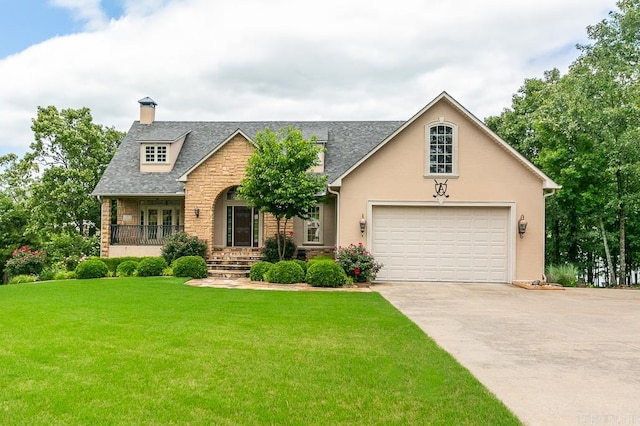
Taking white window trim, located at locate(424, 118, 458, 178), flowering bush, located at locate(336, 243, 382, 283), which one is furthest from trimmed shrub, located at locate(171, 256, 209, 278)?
white window trim, located at locate(424, 118, 458, 178)

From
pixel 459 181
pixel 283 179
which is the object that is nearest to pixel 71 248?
pixel 283 179

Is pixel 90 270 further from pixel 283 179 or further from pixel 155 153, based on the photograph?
pixel 283 179

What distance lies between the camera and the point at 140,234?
19.9m

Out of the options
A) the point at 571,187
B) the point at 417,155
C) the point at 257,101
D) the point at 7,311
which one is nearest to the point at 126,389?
the point at 7,311

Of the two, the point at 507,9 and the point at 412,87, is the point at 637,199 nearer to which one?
the point at 507,9

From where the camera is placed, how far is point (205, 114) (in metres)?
31.7

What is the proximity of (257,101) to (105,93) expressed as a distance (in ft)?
29.4

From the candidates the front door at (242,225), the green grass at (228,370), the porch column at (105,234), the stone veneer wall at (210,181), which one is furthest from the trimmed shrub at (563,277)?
the porch column at (105,234)

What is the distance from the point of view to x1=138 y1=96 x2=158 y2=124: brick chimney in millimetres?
23984

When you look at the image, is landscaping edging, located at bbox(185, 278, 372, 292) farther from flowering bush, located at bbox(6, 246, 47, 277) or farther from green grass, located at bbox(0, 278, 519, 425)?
flowering bush, located at bbox(6, 246, 47, 277)

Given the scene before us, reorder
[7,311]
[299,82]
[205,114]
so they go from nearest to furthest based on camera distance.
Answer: [7,311], [299,82], [205,114]

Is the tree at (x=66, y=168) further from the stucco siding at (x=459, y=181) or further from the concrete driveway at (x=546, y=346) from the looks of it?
the concrete driveway at (x=546, y=346)

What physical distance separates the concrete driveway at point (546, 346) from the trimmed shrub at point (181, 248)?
29.0 ft

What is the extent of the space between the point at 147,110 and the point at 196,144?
3803 mm
